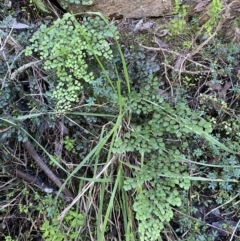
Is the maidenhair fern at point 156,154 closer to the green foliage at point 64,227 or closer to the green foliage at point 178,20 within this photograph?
the green foliage at point 64,227

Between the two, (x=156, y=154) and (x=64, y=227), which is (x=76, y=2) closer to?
(x=156, y=154)

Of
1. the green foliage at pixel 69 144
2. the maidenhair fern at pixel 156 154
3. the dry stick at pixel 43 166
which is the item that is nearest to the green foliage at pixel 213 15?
the maidenhair fern at pixel 156 154

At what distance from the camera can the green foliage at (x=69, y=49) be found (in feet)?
5.74

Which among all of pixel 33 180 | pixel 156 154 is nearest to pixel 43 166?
pixel 33 180

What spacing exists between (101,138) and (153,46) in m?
0.56

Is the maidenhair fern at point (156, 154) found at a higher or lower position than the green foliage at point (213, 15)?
lower

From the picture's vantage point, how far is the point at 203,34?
2.04 metres

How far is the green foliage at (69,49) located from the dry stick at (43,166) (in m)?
0.23

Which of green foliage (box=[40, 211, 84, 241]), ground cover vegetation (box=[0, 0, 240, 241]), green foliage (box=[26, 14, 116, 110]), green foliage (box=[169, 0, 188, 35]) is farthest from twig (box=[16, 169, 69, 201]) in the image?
green foliage (box=[169, 0, 188, 35])

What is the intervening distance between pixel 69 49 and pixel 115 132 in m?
0.39

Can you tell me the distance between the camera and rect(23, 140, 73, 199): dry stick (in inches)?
73.7

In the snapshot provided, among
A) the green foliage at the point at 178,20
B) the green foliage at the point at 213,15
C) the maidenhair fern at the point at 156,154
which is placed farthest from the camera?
the green foliage at the point at 178,20

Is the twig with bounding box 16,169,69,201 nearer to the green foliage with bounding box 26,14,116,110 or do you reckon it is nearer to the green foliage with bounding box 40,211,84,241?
the green foliage with bounding box 40,211,84,241

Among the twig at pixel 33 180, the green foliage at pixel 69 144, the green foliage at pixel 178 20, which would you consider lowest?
the twig at pixel 33 180
